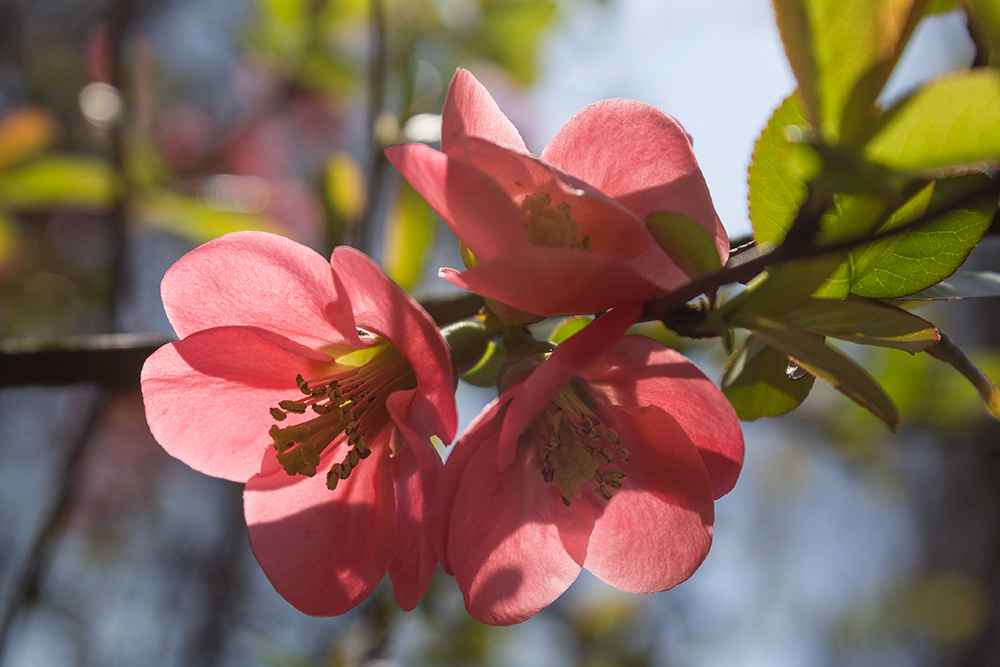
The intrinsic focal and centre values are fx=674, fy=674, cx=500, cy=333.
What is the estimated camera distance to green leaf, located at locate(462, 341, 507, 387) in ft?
1.85

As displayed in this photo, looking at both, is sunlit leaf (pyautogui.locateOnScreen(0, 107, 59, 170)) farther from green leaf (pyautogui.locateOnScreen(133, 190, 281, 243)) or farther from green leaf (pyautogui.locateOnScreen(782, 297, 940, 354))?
green leaf (pyautogui.locateOnScreen(782, 297, 940, 354))

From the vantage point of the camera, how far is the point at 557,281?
371mm

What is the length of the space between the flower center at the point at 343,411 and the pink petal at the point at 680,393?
0.62 feet

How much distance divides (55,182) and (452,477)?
4.31 ft

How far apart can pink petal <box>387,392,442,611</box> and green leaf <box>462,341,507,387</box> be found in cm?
8

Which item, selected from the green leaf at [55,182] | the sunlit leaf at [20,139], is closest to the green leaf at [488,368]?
the green leaf at [55,182]

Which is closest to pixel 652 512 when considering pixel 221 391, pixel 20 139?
pixel 221 391

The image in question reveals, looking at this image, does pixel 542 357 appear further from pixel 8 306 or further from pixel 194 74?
pixel 194 74

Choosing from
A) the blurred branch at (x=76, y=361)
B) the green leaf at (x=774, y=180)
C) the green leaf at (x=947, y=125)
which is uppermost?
the green leaf at (x=947, y=125)

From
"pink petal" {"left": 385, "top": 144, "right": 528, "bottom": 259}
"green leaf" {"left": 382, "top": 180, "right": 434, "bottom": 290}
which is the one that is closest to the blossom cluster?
"pink petal" {"left": 385, "top": 144, "right": 528, "bottom": 259}

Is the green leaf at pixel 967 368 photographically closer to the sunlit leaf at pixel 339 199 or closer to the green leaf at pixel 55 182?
the sunlit leaf at pixel 339 199

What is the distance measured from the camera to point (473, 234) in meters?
0.39

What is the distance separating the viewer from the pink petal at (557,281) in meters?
0.36

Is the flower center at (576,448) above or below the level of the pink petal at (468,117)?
below
